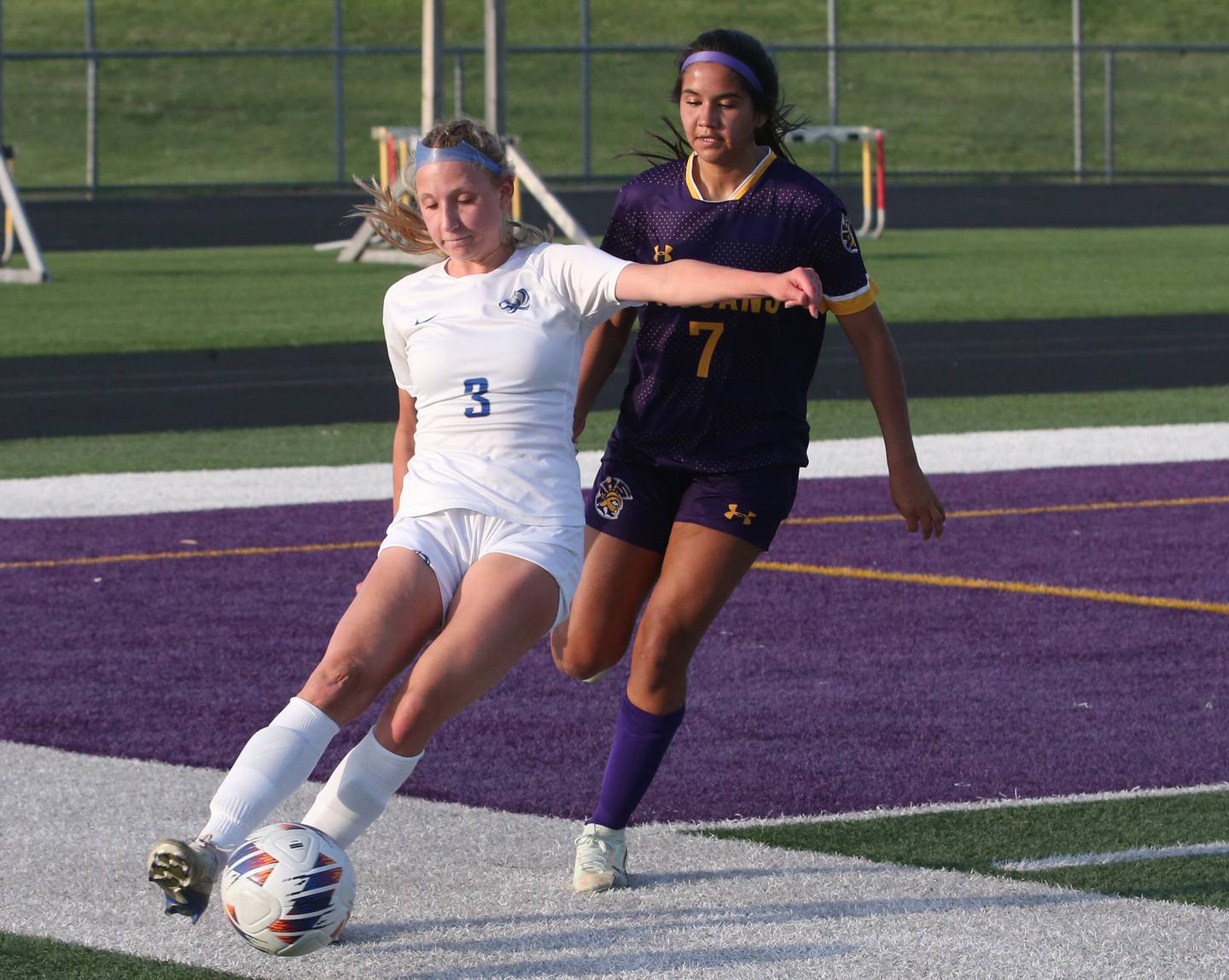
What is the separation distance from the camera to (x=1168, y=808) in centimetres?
573

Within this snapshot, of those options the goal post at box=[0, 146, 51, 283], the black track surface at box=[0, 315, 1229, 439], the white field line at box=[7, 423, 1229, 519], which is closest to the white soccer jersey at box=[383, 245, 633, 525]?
the white field line at box=[7, 423, 1229, 519]

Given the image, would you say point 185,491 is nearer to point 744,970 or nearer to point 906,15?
point 744,970

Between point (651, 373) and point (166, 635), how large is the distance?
3.36m

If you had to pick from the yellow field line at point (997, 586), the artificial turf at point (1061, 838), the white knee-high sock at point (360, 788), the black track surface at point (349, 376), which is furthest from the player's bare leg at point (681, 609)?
the black track surface at point (349, 376)

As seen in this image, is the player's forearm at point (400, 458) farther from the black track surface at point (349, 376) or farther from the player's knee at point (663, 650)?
the black track surface at point (349, 376)

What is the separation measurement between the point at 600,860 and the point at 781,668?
2.55 m

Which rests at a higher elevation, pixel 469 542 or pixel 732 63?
pixel 732 63

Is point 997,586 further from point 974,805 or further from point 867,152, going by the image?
point 867,152

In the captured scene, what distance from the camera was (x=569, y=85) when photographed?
174 ft

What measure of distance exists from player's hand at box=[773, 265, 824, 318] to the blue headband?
0.78 meters

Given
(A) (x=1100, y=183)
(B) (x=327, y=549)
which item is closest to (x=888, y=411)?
(B) (x=327, y=549)

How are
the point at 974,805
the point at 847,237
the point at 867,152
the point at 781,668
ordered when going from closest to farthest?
the point at 847,237
the point at 974,805
the point at 781,668
the point at 867,152

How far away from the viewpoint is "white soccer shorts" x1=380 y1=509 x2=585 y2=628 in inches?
188

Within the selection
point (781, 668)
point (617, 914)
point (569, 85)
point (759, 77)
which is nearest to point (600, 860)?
point (617, 914)
